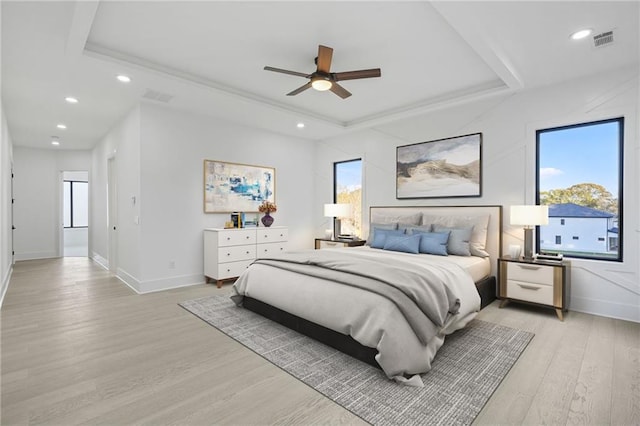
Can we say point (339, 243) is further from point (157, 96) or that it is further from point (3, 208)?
point (3, 208)

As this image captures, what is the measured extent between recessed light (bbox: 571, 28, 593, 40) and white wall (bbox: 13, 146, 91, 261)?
980 centimetres

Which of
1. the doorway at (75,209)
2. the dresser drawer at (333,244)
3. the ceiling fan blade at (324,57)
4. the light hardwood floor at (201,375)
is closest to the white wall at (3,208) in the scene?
the light hardwood floor at (201,375)

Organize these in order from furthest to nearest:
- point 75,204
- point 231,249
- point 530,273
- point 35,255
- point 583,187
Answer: point 75,204 < point 35,255 < point 231,249 < point 583,187 < point 530,273

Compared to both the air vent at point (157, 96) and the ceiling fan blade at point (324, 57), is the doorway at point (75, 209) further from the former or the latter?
the ceiling fan blade at point (324, 57)

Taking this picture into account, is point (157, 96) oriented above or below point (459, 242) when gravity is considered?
above

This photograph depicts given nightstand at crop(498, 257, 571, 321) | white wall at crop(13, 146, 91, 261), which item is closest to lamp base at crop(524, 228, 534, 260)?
nightstand at crop(498, 257, 571, 321)

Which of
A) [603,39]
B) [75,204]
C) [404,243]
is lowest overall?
[404,243]

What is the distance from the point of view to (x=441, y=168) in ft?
15.9

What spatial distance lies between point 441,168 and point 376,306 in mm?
3161

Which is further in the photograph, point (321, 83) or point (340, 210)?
point (340, 210)

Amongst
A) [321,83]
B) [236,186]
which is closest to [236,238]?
[236,186]

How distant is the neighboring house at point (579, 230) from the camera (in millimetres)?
3562

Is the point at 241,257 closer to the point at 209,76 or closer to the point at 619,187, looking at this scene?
the point at 209,76

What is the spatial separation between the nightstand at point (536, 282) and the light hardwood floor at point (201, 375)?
18 centimetres
